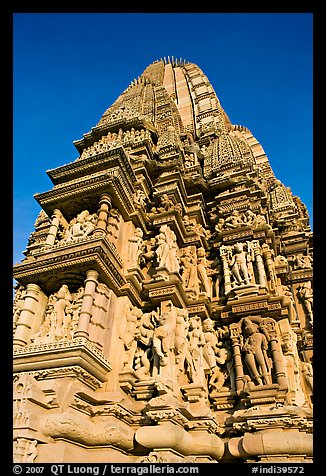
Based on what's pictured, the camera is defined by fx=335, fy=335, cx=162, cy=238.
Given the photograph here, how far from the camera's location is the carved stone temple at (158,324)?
20.6 feet

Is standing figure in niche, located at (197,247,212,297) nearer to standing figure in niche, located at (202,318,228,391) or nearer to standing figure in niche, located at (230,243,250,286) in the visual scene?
standing figure in niche, located at (230,243,250,286)

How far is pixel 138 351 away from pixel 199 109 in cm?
1789

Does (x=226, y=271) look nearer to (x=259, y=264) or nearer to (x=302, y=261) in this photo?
(x=259, y=264)

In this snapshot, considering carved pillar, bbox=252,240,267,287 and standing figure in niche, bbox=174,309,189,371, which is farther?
carved pillar, bbox=252,240,267,287

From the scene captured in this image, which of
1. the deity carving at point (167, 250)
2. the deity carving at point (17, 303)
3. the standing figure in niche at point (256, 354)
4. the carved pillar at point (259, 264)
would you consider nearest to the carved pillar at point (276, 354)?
the standing figure in niche at point (256, 354)

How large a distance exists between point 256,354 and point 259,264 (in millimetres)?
2834

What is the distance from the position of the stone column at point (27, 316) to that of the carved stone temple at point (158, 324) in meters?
0.03

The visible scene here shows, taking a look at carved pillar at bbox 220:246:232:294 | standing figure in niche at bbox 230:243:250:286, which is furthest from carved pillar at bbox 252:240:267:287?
carved pillar at bbox 220:246:232:294

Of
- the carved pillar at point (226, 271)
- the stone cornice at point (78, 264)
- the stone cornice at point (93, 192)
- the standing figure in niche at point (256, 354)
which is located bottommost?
the standing figure in niche at point (256, 354)

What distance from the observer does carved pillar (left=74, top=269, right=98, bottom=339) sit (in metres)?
7.15

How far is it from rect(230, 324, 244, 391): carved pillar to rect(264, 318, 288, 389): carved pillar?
781 mm

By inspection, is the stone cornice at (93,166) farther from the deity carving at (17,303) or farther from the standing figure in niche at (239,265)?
the standing figure in niche at (239,265)
